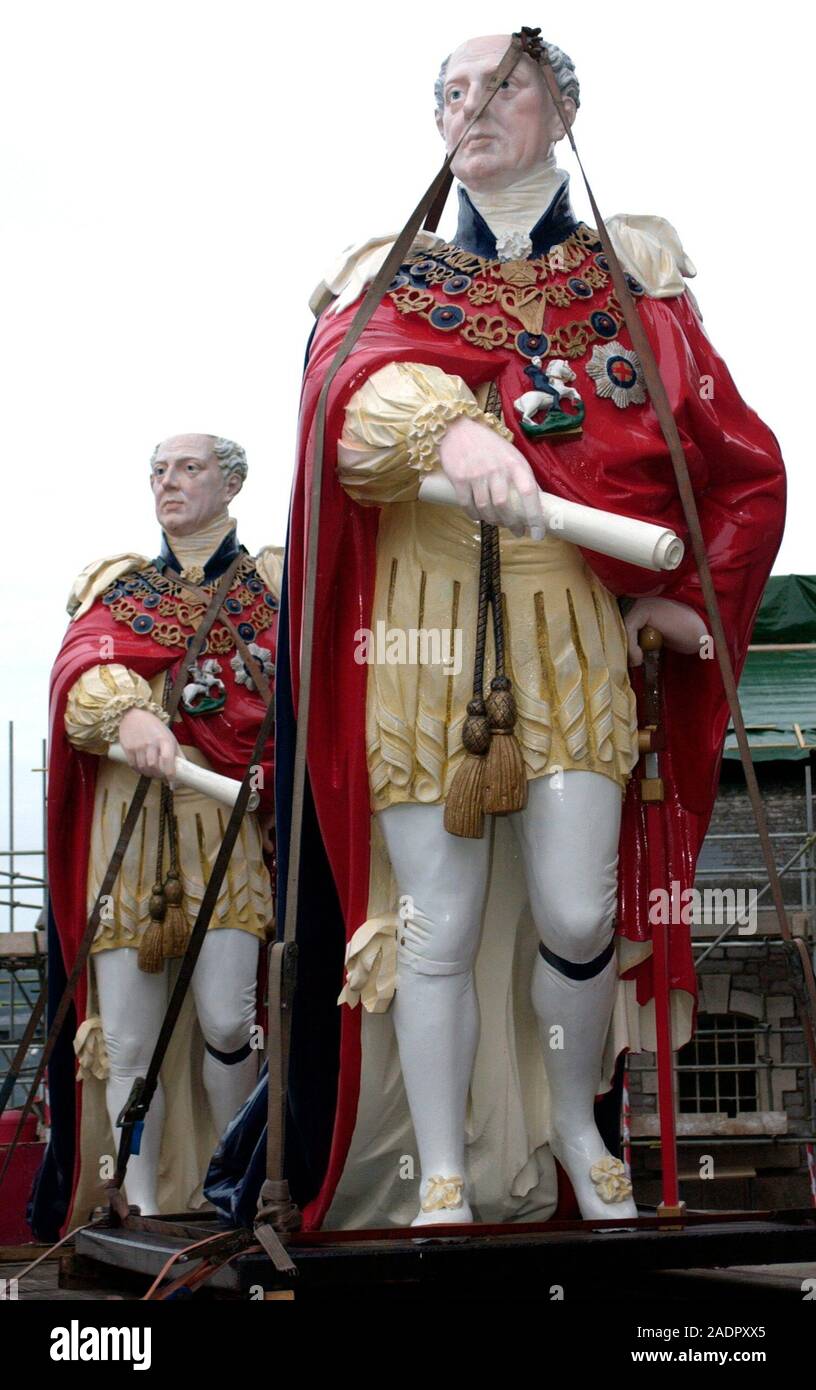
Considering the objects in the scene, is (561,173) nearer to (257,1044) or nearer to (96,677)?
(96,677)

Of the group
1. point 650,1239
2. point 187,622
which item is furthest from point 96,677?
point 650,1239

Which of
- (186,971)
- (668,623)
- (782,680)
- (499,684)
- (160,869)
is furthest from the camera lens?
(782,680)

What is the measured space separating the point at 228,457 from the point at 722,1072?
1009cm

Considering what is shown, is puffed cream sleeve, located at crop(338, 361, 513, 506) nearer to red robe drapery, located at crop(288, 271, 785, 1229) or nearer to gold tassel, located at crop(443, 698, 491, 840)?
red robe drapery, located at crop(288, 271, 785, 1229)

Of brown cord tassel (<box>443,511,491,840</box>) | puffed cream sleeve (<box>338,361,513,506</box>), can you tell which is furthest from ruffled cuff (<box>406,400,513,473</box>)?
brown cord tassel (<box>443,511,491,840</box>)

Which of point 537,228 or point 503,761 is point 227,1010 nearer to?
point 503,761

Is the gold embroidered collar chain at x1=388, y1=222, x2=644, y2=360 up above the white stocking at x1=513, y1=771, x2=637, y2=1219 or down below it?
above

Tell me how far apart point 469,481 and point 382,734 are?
2.42ft

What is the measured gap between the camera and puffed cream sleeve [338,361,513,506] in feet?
16.4

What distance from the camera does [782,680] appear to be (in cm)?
1731

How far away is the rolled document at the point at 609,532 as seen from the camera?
4.75 m

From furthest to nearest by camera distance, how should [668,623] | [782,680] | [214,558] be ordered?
[782,680] < [214,558] < [668,623]

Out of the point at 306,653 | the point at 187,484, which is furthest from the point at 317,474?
the point at 187,484

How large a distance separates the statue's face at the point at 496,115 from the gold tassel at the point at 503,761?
4.66 feet
